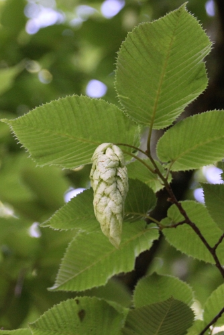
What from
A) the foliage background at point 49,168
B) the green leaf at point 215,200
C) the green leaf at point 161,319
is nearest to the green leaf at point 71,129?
the green leaf at point 215,200

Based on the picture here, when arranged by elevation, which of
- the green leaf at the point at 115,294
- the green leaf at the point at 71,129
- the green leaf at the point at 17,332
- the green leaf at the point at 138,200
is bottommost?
the green leaf at the point at 17,332

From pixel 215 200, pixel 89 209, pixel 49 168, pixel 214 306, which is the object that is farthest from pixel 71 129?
pixel 49 168

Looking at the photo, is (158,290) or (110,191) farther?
(158,290)

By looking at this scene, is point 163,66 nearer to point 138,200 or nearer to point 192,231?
point 138,200

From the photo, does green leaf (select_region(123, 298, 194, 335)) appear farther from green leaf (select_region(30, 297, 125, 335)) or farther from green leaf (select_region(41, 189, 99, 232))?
green leaf (select_region(41, 189, 99, 232))

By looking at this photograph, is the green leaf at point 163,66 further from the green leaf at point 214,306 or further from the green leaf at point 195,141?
the green leaf at point 214,306

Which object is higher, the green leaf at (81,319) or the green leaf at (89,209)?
the green leaf at (89,209)
